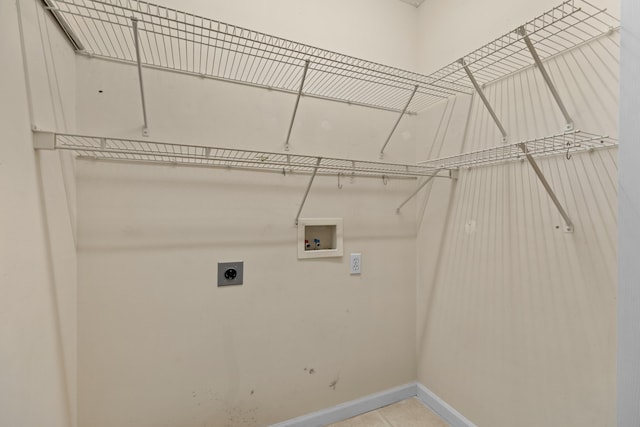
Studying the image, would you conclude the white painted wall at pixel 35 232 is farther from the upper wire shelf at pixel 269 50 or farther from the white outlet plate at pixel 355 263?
the white outlet plate at pixel 355 263

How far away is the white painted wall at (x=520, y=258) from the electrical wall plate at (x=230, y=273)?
1.13 metres

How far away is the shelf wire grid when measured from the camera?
3.31ft

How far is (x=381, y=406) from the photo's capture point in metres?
1.68

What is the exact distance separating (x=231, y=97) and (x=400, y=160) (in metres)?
1.07

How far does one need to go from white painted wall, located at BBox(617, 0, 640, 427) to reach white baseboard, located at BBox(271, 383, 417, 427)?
1248 millimetres

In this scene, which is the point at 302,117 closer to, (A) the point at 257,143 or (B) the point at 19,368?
(A) the point at 257,143

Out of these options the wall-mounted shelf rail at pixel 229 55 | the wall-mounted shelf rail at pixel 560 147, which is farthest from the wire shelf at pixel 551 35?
the wall-mounted shelf rail at pixel 560 147

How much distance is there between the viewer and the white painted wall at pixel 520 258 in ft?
3.26

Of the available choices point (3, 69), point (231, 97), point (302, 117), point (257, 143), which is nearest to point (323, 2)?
point (302, 117)

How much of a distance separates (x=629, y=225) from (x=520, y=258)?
633 millimetres

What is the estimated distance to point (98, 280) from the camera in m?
1.15

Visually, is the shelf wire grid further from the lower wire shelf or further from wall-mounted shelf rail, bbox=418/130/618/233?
wall-mounted shelf rail, bbox=418/130/618/233

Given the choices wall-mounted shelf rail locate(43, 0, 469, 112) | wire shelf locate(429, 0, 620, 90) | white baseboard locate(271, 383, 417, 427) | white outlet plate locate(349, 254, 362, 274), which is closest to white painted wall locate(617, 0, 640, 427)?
wire shelf locate(429, 0, 620, 90)

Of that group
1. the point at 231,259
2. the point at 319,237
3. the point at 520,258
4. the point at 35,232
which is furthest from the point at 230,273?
the point at 520,258
